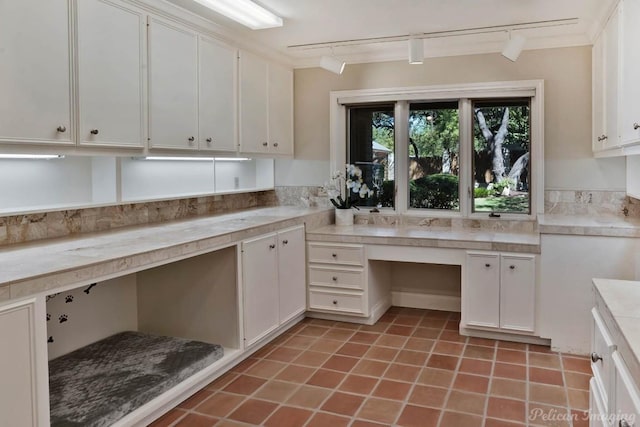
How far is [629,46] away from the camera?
287cm

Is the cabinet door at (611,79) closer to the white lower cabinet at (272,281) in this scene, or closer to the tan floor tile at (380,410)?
the tan floor tile at (380,410)

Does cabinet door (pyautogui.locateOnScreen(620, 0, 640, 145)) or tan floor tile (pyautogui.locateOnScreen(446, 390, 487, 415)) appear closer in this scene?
cabinet door (pyautogui.locateOnScreen(620, 0, 640, 145))

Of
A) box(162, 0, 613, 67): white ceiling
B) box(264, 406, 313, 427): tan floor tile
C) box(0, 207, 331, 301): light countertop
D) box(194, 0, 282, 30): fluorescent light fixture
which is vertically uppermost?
box(162, 0, 613, 67): white ceiling

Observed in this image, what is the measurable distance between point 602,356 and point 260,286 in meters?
2.31

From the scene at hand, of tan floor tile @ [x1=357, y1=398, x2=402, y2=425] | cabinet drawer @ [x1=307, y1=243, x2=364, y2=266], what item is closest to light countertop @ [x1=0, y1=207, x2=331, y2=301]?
cabinet drawer @ [x1=307, y1=243, x2=364, y2=266]

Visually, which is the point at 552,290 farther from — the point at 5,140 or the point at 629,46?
the point at 5,140

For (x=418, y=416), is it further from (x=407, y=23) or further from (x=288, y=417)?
(x=407, y=23)

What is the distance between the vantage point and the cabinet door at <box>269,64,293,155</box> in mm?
4680

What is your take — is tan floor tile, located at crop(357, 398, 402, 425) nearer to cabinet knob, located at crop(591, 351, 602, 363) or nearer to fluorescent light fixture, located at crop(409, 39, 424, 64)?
cabinet knob, located at crop(591, 351, 602, 363)

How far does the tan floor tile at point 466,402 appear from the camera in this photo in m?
2.84

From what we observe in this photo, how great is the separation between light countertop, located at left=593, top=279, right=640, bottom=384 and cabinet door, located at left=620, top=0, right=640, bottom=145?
1087 millimetres

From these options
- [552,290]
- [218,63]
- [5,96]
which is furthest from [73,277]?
[552,290]

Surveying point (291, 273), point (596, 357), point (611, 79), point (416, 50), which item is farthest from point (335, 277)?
point (596, 357)

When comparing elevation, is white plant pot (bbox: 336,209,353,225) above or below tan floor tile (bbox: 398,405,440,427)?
above
